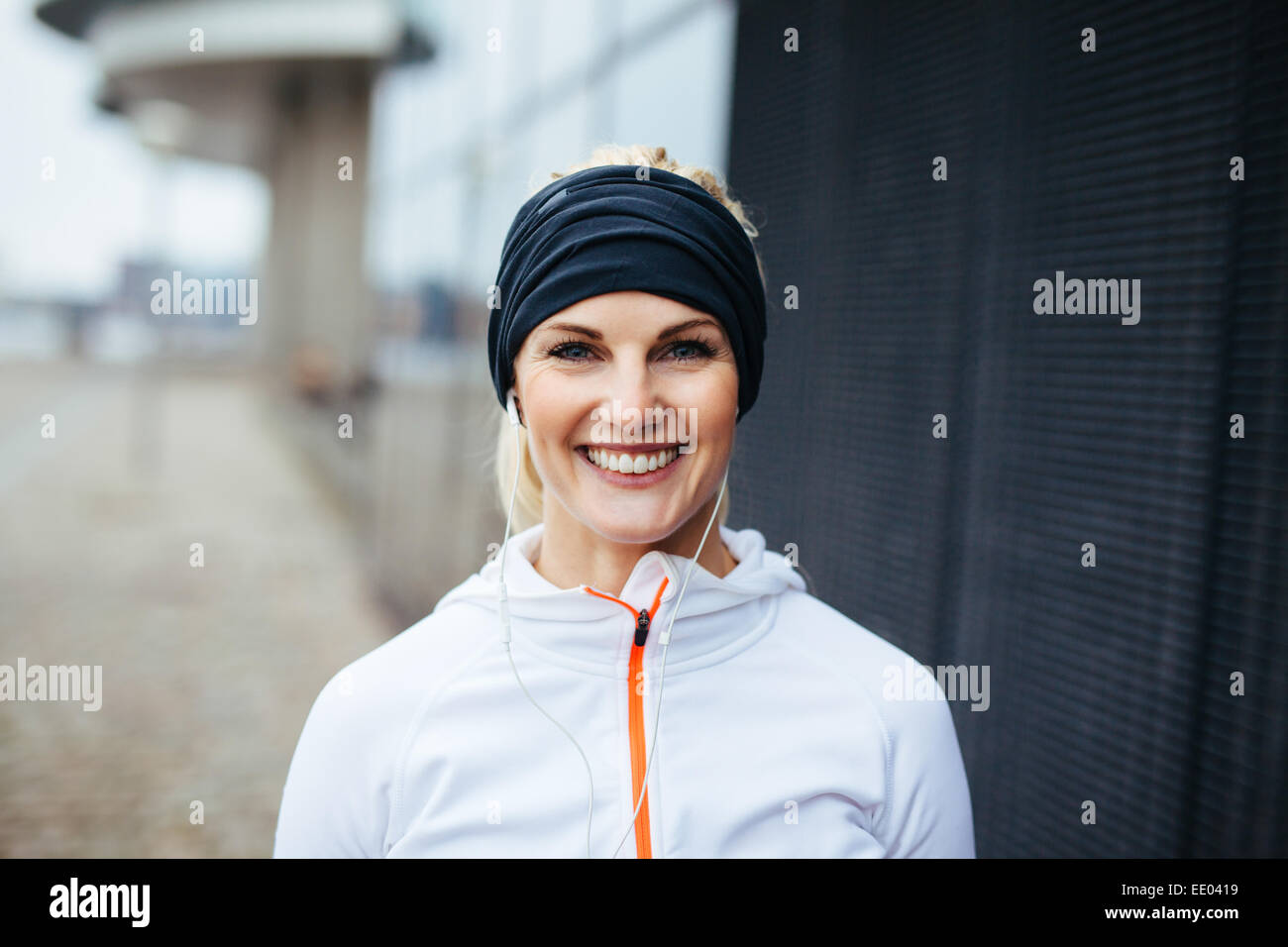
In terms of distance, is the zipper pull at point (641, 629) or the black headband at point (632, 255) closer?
the black headband at point (632, 255)

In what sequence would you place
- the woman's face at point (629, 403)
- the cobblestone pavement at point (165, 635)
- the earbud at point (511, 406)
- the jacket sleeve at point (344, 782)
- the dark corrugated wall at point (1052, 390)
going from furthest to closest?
the cobblestone pavement at point (165, 635)
the dark corrugated wall at point (1052, 390)
the earbud at point (511, 406)
the jacket sleeve at point (344, 782)
the woman's face at point (629, 403)

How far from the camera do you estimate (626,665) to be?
1.74 meters

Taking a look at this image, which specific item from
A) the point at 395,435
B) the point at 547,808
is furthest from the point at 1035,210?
the point at 395,435

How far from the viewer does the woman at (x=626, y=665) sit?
63.0 inches

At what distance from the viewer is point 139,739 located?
5.84 metres

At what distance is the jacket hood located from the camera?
1.74 m

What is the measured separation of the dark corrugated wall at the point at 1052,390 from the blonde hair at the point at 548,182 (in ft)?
3.07

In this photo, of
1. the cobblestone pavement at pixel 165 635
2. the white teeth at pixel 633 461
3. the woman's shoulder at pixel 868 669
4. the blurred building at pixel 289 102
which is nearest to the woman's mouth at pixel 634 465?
the white teeth at pixel 633 461

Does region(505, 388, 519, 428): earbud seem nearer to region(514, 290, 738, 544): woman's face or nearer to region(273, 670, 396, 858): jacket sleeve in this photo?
region(514, 290, 738, 544): woman's face

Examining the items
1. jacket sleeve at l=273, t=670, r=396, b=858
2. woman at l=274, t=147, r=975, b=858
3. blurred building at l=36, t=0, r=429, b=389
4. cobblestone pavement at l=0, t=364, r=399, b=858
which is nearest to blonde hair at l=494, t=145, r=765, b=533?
woman at l=274, t=147, r=975, b=858

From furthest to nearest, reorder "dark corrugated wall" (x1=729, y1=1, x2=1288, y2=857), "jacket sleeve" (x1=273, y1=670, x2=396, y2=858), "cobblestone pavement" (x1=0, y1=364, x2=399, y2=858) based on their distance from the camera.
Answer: "cobblestone pavement" (x1=0, y1=364, x2=399, y2=858) → "dark corrugated wall" (x1=729, y1=1, x2=1288, y2=857) → "jacket sleeve" (x1=273, y1=670, x2=396, y2=858)

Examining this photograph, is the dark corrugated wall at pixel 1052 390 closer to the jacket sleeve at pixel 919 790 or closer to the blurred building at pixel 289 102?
the jacket sleeve at pixel 919 790
